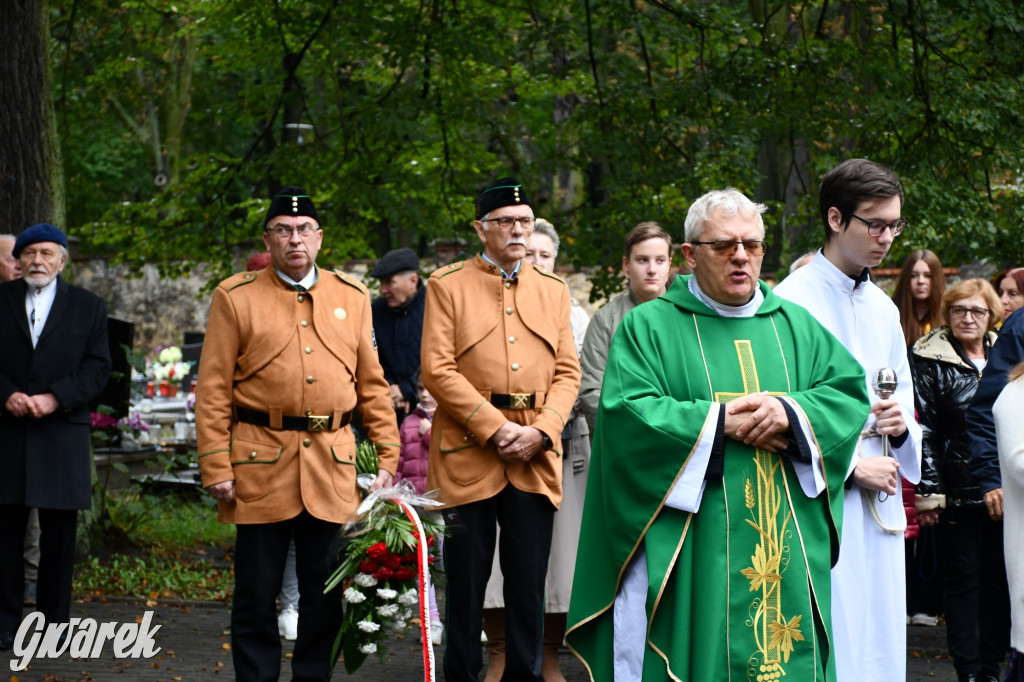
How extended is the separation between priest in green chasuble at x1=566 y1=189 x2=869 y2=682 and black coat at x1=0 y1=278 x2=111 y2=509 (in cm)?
357

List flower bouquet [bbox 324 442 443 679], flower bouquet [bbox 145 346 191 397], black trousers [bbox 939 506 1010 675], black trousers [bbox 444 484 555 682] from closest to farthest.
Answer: flower bouquet [bbox 324 442 443 679]
black trousers [bbox 444 484 555 682]
black trousers [bbox 939 506 1010 675]
flower bouquet [bbox 145 346 191 397]

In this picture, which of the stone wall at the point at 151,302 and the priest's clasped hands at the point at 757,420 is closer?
the priest's clasped hands at the point at 757,420

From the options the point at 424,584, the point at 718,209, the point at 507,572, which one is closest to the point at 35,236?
the point at 507,572

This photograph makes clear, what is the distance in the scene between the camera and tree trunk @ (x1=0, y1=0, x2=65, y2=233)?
8.52 m

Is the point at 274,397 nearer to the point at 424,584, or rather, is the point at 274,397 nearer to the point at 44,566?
the point at 424,584

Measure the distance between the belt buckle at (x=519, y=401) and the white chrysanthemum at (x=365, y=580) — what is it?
1130 mm

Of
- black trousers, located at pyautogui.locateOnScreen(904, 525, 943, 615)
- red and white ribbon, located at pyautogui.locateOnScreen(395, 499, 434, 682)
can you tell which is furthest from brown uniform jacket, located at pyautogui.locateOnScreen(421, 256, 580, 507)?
black trousers, located at pyautogui.locateOnScreen(904, 525, 943, 615)

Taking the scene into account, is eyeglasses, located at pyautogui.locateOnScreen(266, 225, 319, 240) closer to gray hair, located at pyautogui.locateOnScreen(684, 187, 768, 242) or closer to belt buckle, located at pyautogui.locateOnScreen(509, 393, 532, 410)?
belt buckle, located at pyautogui.locateOnScreen(509, 393, 532, 410)

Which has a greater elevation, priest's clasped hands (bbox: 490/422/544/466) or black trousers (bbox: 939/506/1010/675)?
priest's clasped hands (bbox: 490/422/544/466)

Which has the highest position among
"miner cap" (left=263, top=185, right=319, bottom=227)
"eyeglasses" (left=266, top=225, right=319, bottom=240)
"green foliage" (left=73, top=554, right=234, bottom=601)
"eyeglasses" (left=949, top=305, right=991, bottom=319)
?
"miner cap" (left=263, top=185, right=319, bottom=227)

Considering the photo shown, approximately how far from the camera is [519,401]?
5578 millimetres

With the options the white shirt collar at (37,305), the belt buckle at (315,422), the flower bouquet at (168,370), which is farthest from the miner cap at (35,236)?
the flower bouquet at (168,370)

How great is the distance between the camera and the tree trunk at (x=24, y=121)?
8523 millimetres

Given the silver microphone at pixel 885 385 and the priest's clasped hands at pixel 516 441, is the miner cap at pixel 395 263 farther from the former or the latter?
the silver microphone at pixel 885 385
